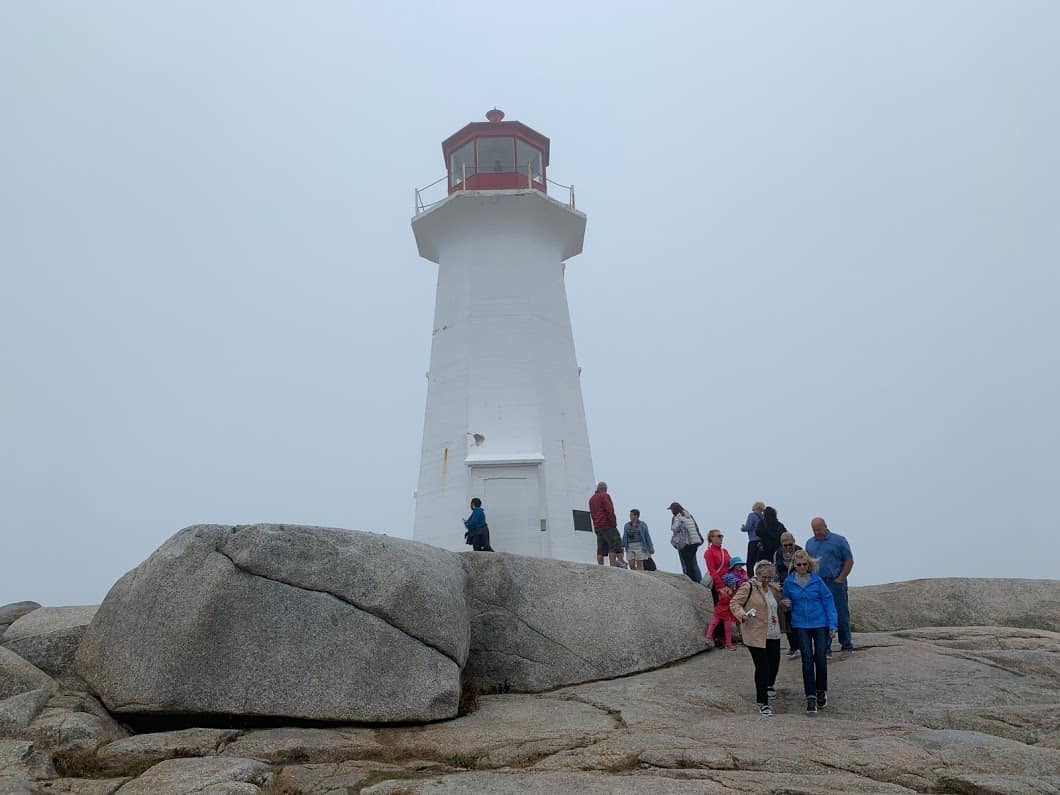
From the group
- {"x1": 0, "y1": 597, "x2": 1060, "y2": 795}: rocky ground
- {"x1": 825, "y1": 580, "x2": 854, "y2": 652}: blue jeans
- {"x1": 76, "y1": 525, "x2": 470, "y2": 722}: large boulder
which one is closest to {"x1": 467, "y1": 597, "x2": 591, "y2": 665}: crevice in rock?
{"x1": 0, "y1": 597, "x2": 1060, "y2": 795}: rocky ground

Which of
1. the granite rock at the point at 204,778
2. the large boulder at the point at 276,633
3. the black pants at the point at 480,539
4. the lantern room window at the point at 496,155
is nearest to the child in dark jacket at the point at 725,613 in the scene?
the large boulder at the point at 276,633

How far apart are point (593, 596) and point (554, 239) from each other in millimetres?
11312

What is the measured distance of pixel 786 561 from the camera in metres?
13.1

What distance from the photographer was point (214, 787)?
759 cm

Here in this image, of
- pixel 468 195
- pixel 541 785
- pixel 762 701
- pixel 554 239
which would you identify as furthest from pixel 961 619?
pixel 468 195

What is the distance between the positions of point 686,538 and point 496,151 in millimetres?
12588

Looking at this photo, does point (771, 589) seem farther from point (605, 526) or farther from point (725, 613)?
point (605, 526)

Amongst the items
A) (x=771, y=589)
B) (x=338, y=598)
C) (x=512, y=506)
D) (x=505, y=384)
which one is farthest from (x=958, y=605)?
(x=338, y=598)

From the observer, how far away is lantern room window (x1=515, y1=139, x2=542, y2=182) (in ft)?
76.1

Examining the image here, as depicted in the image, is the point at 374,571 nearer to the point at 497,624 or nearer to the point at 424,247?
the point at 497,624

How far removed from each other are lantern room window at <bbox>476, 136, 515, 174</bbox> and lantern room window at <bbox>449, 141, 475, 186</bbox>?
297 millimetres

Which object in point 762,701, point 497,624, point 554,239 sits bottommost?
point 762,701

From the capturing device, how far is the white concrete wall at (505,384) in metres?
19.1

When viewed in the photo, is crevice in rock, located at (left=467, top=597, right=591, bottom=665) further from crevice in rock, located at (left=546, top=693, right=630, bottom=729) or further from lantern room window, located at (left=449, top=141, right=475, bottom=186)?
lantern room window, located at (left=449, top=141, right=475, bottom=186)
